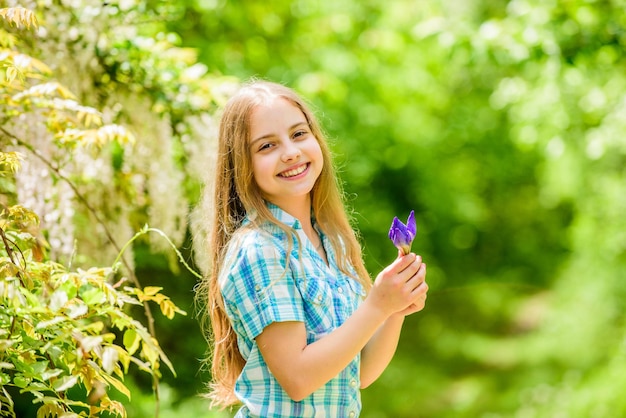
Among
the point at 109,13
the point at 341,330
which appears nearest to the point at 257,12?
the point at 109,13

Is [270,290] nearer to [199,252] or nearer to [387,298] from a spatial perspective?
[387,298]

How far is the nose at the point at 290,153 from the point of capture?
168 centimetres

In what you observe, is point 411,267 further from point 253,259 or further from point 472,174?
point 472,174

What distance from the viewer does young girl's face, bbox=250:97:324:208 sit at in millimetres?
1693

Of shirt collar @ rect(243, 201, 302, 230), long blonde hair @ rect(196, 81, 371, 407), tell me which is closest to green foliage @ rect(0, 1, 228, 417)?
long blonde hair @ rect(196, 81, 371, 407)

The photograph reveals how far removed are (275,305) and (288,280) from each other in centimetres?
7

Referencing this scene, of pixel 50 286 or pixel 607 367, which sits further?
pixel 607 367

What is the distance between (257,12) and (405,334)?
3.26 meters

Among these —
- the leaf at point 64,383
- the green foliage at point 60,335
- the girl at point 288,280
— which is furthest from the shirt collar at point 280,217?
the leaf at point 64,383

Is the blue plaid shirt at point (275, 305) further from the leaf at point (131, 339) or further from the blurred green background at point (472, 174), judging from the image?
the blurred green background at point (472, 174)

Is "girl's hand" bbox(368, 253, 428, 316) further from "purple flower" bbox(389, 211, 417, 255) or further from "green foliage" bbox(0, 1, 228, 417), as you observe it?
"green foliage" bbox(0, 1, 228, 417)

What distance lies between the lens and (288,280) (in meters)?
1.58

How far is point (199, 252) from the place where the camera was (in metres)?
2.63

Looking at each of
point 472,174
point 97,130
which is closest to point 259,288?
point 97,130
